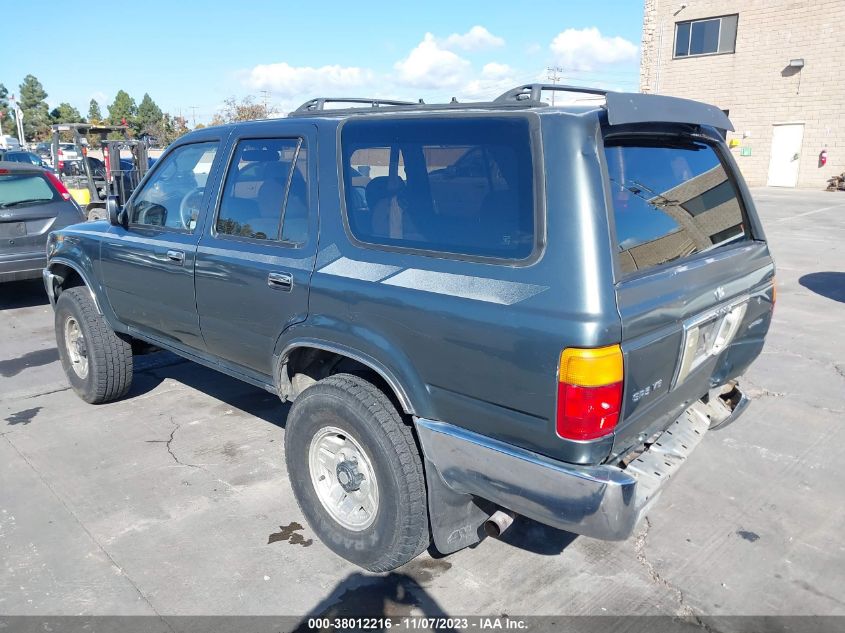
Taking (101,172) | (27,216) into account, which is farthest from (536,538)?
(101,172)

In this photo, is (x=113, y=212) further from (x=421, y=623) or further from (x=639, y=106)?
(x=639, y=106)

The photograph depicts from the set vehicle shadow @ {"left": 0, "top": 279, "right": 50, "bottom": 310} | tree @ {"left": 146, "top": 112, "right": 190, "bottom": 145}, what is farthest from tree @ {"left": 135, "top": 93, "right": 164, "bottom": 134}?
vehicle shadow @ {"left": 0, "top": 279, "right": 50, "bottom": 310}

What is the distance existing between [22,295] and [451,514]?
8.46 m

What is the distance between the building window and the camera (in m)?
29.5

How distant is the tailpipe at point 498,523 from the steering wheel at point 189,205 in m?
2.43

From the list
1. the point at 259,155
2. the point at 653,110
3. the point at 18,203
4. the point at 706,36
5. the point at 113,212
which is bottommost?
the point at 18,203

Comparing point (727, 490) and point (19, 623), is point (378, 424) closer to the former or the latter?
point (19, 623)

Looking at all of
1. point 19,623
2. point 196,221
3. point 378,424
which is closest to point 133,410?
point 196,221

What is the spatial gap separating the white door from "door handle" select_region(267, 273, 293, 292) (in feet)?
101

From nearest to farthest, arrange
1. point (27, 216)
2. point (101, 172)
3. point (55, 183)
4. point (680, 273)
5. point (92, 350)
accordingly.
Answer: point (680, 273)
point (92, 350)
point (27, 216)
point (55, 183)
point (101, 172)

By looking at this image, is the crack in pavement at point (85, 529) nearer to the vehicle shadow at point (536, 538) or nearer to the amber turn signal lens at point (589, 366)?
the vehicle shadow at point (536, 538)

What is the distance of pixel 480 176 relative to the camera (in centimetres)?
252

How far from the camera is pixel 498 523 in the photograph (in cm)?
265

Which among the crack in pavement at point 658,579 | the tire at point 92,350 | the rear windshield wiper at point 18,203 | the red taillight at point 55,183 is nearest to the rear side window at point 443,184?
the crack in pavement at point 658,579
